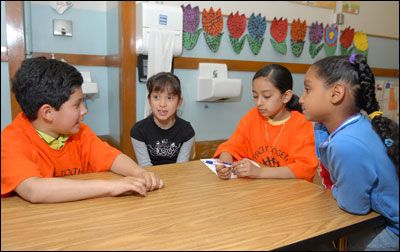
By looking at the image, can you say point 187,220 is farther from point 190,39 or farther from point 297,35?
point 297,35

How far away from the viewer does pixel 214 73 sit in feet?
9.10

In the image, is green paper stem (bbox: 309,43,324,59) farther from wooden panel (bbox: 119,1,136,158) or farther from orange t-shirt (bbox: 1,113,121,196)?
orange t-shirt (bbox: 1,113,121,196)

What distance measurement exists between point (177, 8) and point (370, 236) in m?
2.07

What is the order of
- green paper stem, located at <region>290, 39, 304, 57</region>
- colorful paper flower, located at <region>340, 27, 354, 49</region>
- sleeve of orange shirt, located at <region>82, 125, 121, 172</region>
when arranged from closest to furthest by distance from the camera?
sleeve of orange shirt, located at <region>82, 125, 121, 172</region> → green paper stem, located at <region>290, 39, 304, 57</region> → colorful paper flower, located at <region>340, 27, 354, 49</region>

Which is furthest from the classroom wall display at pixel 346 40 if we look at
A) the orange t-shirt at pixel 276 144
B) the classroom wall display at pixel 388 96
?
the orange t-shirt at pixel 276 144

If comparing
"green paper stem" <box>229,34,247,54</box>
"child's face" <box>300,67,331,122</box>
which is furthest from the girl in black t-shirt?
"green paper stem" <box>229,34,247,54</box>

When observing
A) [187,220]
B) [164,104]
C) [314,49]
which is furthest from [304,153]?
[314,49]

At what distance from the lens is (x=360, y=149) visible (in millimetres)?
757

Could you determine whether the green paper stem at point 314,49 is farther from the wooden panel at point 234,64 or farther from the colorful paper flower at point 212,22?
the colorful paper flower at point 212,22

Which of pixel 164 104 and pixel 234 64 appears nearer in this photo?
pixel 164 104

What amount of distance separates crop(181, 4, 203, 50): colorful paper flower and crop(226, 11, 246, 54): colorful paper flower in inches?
12.6

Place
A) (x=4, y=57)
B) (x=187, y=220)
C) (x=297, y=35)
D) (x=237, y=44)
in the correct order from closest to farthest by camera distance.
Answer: (x=187, y=220) < (x=4, y=57) < (x=237, y=44) < (x=297, y=35)

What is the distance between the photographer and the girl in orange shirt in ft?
4.60

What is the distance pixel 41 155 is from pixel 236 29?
2.21 metres
